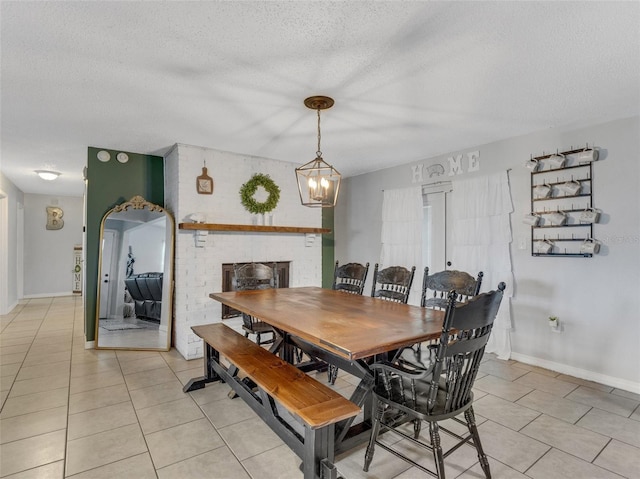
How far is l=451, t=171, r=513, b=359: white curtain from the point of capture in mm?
3766

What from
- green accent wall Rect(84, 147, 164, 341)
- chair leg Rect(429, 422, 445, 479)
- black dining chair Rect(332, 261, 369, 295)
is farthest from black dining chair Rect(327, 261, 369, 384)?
green accent wall Rect(84, 147, 164, 341)

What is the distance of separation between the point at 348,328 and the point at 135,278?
341cm

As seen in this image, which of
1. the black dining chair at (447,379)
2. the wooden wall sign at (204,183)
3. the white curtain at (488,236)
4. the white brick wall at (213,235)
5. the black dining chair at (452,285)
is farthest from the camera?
the wooden wall sign at (204,183)

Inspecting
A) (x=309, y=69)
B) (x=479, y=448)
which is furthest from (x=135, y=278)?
(x=479, y=448)

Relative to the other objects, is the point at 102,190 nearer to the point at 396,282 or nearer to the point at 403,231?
the point at 396,282

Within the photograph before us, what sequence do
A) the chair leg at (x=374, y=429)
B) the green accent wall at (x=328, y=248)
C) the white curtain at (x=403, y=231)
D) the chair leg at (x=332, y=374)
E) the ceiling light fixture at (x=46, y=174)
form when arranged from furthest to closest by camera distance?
the green accent wall at (x=328, y=248) < the ceiling light fixture at (x=46, y=174) < the white curtain at (x=403, y=231) < the chair leg at (x=332, y=374) < the chair leg at (x=374, y=429)

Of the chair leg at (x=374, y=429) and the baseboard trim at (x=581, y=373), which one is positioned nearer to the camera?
the chair leg at (x=374, y=429)

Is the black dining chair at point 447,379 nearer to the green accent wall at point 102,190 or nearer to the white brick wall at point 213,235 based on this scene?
the white brick wall at point 213,235

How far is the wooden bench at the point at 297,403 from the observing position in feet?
5.28

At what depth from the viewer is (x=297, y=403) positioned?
65.8 inches

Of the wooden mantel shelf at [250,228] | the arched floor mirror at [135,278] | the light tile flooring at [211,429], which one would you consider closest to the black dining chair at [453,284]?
the light tile flooring at [211,429]

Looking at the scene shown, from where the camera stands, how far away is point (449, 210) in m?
4.41

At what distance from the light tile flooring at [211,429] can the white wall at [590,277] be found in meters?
0.24

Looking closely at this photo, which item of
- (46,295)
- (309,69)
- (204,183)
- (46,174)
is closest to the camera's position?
(309,69)
